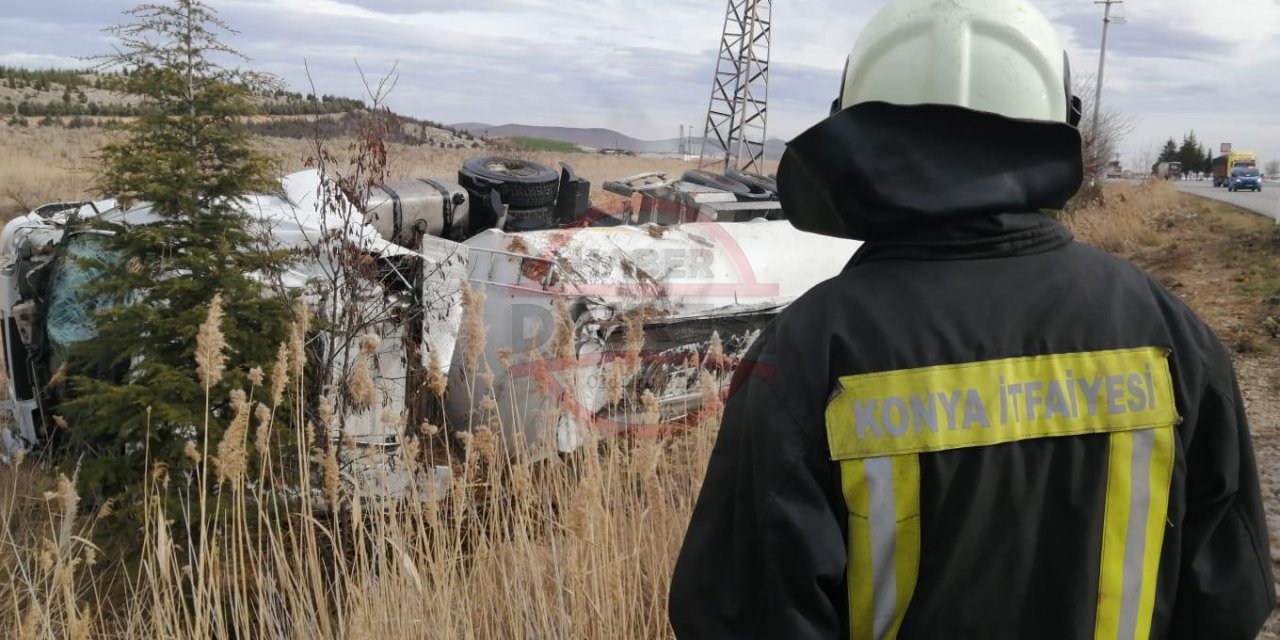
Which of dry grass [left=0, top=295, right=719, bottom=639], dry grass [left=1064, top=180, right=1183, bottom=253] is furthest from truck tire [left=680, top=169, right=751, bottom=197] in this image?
dry grass [left=1064, top=180, right=1183, bottom=253]

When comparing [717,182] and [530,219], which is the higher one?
[717,182]

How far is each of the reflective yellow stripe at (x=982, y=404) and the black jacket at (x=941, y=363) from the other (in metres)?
0.02

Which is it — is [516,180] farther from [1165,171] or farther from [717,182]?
[1165,171]

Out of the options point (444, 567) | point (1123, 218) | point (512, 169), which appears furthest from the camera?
point (1123, 218)

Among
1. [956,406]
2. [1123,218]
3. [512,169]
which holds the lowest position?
[956,406]

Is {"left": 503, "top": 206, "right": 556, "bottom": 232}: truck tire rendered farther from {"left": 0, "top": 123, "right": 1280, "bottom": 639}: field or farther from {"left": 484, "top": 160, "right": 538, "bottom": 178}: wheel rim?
{"left": 0, "top": 123, "right": 1280, "bottom": 639}: field

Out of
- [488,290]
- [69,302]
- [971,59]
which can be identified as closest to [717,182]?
[488,290]

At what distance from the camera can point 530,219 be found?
6555mm

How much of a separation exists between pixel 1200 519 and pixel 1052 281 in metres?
0.46

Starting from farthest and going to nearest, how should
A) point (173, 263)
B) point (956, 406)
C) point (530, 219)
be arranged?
1. point (530, 219)
2. point (173, 263)
3. point (956, 406)

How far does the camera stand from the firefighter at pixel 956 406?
1205 millimetres

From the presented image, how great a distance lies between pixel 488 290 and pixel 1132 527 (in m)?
3.97

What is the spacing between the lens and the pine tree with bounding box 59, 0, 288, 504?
3613 mm

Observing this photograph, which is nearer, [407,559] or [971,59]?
[971,59]
